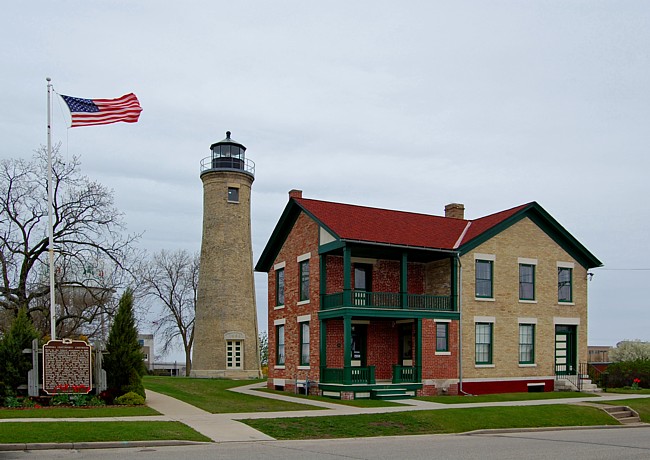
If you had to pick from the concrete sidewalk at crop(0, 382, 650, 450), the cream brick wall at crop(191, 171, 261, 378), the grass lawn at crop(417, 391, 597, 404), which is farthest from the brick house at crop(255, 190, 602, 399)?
the cream brick wall at crop(191, 171, 261, 378)

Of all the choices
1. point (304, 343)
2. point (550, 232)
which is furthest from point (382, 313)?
point (550, 232)

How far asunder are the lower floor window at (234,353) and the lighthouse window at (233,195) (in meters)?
8.53

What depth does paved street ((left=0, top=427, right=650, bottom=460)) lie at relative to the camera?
587 inches

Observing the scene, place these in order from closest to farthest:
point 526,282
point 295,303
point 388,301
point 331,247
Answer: point 331,247, point 388,301, point 295,303, point 526,282

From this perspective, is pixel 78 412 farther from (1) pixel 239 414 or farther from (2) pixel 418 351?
(2) pixel 418 351

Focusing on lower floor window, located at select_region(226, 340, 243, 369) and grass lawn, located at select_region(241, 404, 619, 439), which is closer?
grass lawn, located at select_region(241, 404, 619, 439)

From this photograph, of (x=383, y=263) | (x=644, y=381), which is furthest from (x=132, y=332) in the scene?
(x=644, y=381)

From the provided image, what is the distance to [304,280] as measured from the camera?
32781 mm

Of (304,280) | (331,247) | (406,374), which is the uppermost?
(331,247)

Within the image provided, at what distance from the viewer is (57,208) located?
107 ft

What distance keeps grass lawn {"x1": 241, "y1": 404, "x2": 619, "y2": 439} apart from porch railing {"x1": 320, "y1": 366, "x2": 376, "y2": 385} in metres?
5.77

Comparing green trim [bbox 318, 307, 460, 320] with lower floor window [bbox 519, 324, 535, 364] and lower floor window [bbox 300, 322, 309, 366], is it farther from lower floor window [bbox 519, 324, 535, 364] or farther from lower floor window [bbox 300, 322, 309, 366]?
lower floor window [bbox 519, 324, 535, 364]

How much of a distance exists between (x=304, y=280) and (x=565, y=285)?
39.9 feet

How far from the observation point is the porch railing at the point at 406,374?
29453mm
